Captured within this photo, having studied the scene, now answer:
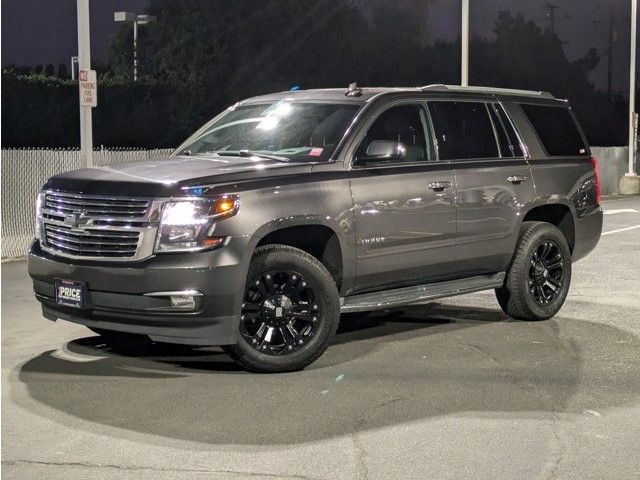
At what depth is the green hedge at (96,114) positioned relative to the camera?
3228 cm

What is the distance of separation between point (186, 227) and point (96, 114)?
97.6 ft

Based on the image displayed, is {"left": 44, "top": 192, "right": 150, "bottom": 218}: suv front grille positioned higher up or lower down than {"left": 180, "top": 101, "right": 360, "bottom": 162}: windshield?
lower down

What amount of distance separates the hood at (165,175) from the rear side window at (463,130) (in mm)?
1566

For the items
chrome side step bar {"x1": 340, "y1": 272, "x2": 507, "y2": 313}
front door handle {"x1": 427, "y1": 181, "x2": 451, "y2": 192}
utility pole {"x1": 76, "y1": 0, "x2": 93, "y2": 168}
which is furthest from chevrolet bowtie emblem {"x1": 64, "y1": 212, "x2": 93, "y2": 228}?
utility pole {"x1": 76, "y1": 0, "x2": 93, "y2": 168}

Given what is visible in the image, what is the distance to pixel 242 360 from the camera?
24.7ft

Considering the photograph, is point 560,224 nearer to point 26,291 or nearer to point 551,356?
point 551,356

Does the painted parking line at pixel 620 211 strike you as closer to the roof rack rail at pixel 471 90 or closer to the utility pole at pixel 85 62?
the utility pole at pixel 85 62

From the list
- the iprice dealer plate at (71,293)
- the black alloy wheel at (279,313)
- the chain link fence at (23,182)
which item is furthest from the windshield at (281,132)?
the chain link fence at (23,182)

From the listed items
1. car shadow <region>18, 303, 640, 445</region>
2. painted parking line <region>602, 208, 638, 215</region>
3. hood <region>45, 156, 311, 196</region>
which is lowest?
painted parking line <region>602, 208, 638, 215</region>

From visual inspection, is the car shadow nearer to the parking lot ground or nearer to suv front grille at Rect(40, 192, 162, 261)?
the parking lot ground

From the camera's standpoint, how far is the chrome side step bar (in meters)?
8.24

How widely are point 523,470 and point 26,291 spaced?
739 centimetres

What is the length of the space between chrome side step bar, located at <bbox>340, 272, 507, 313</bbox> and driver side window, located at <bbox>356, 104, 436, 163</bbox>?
39.3 inches

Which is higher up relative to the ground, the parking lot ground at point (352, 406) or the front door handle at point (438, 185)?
the front door handle at point (438, 185)
